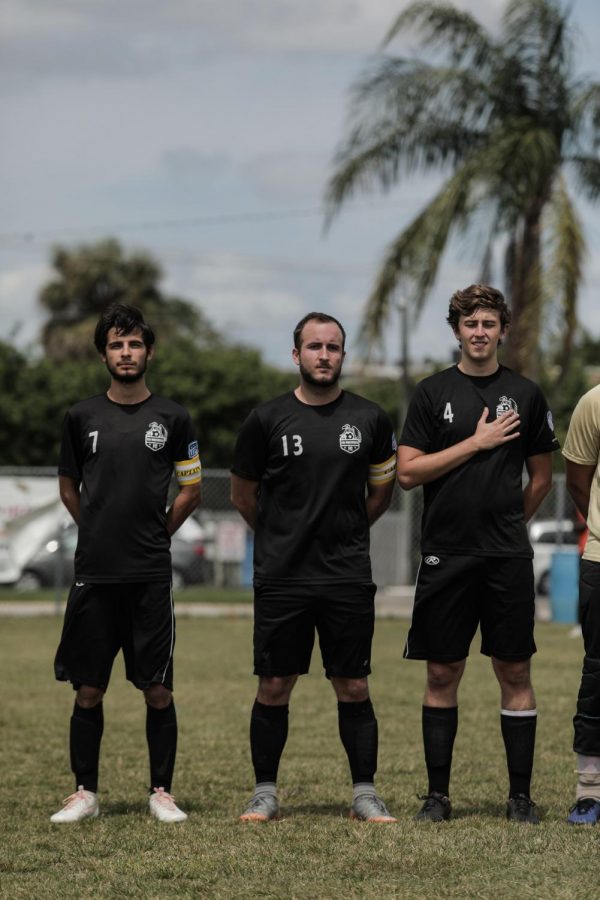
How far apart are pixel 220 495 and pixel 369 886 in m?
25.9

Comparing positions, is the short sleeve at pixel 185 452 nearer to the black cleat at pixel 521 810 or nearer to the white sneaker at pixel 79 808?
the white sneaker at pixel 79 808

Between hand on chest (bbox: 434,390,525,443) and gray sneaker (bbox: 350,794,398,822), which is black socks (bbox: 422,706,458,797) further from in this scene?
hand on chest (bbox: 434,390,525,443)

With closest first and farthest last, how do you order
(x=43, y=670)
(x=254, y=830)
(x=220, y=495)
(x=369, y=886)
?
(x=369, y=886)
(x=254, y=830)
(x=43, y=670)
(x=220, y=495)

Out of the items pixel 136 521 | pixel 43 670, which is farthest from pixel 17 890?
pixel 43 670

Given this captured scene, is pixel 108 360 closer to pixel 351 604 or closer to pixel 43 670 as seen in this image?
pixel 351 604

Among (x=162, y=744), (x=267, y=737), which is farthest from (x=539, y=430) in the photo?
(x=162, y=744)

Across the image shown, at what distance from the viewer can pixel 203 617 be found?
21.9 metres

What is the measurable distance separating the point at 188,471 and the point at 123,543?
463 mm

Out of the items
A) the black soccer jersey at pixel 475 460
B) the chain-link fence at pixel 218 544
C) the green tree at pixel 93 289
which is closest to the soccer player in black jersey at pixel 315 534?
the black soccer jersey at pixel 475 460

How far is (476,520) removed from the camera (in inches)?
250

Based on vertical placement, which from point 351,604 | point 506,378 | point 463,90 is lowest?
point 351,604

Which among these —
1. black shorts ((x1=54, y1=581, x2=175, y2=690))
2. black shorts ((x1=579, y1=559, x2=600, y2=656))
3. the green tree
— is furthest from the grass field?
Result: the green tree

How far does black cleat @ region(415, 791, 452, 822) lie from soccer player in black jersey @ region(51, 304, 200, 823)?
3.47 ft

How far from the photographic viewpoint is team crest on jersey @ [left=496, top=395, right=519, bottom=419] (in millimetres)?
6387
